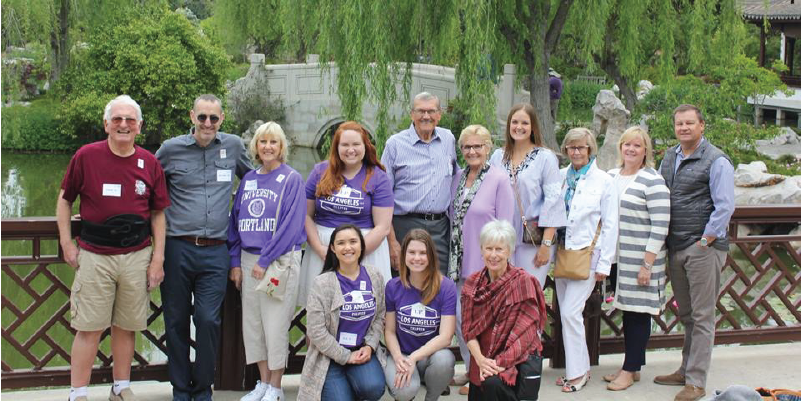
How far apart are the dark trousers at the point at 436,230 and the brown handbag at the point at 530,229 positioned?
0.37 metres

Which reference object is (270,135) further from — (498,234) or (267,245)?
(498,234)

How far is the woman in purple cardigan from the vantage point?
13.4 feet

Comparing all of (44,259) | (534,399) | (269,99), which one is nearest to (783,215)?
(534,399)

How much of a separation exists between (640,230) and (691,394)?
2.85ft

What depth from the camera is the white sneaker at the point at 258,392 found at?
3.99 meters

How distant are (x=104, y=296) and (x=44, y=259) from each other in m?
0.55

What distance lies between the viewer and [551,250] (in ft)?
13.9

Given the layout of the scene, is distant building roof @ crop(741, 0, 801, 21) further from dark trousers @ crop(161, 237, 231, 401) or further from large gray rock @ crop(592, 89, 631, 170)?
dark trousers @ crop(161, 237, 231, 401)

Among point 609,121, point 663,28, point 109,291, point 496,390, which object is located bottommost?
point 496,390

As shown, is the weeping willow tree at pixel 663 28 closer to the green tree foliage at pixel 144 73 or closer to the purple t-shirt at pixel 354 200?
the purple t-shirt at pixel 354 200

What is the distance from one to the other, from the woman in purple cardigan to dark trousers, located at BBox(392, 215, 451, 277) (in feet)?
0.20

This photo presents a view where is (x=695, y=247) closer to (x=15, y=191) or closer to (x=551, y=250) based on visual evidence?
(x=551, y=250)

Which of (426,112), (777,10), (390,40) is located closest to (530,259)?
(426,112)

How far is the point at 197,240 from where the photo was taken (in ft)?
12.7
